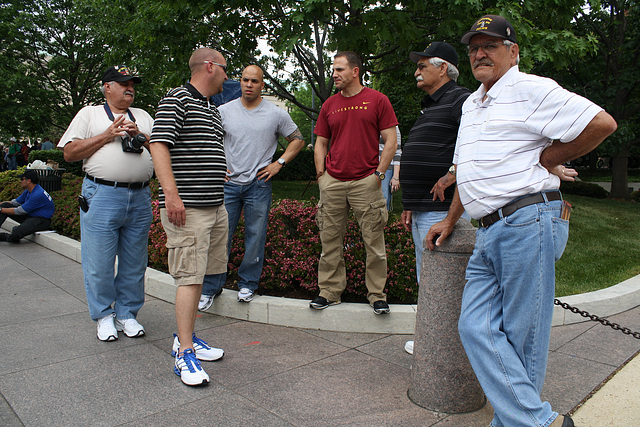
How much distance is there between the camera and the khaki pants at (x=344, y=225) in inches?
167

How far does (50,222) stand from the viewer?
8.62 m

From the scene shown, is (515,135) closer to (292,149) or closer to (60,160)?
(292,149)

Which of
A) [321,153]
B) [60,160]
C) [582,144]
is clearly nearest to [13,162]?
[60,160]

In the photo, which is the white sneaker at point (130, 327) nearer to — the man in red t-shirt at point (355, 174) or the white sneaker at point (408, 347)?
the man in red t-shirt at point (355, 174)

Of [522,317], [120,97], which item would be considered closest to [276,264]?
[120,97]

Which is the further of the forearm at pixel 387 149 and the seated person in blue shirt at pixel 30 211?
the seated person in blue shirt at pixel 30 211

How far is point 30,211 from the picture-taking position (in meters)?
8.36

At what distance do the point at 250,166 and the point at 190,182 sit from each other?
1.14 m

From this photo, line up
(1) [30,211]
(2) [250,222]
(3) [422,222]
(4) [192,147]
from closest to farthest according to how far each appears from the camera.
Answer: (4) [192,147], (3) [422,222], (2) [250,222], (1) [30,211]

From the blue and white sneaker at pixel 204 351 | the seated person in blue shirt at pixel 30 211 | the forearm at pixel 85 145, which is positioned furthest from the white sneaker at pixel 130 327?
the seated person in blue shirt at pixel 30 211

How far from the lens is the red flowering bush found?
4.78m

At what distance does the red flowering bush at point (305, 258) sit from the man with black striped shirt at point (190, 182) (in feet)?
4.49

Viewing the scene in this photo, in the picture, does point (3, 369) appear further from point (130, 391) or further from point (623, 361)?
point (623, 361)

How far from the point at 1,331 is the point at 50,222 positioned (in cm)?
486
